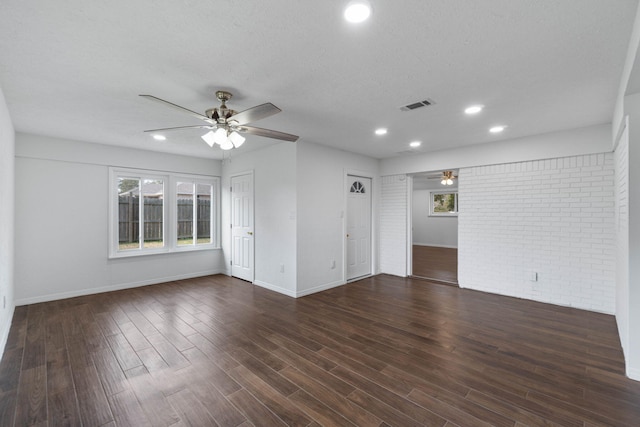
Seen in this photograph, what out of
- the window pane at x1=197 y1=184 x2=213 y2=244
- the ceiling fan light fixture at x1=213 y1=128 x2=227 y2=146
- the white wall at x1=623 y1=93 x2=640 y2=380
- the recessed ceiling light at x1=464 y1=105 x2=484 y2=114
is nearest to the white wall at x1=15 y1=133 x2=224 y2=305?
the window pane at x1=197 y1=184 x2=213 y2=244

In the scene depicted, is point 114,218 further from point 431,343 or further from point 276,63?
point 431,343

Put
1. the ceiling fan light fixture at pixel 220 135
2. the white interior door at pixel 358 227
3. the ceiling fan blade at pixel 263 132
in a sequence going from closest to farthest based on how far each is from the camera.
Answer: the ceiling fan light fixture at pixel 220 135
the ceiling fan blade at pixel 263 132
the white interior door at pixel 358 227

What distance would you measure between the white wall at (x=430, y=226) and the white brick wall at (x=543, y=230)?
5676 millimetres

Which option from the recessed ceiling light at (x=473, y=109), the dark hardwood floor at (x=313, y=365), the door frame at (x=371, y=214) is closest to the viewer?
the dark hardwood floor at (x=313, y=365)

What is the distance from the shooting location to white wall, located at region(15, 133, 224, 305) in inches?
164

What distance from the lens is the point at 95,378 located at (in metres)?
2.30

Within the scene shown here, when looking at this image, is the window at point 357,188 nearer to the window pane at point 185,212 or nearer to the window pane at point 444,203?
the window pane at point 185,212

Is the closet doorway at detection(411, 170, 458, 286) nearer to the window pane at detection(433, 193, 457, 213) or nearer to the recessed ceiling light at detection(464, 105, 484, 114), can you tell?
the window pane at detection(433, 193, 457, 213)

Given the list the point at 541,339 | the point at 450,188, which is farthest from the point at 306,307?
the point at 450,188

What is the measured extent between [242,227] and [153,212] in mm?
1704

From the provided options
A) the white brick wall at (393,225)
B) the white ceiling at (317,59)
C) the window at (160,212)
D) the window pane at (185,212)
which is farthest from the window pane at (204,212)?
the white brick wall at (393,225)

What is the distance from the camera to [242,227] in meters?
5.64

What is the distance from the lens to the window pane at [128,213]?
Answer: 509 cm

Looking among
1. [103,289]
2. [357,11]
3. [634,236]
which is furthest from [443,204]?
[103,289]
